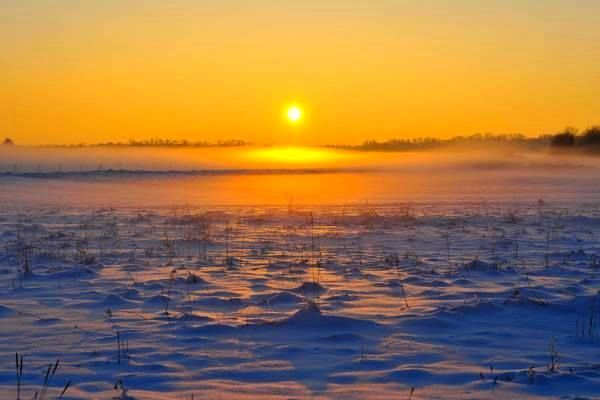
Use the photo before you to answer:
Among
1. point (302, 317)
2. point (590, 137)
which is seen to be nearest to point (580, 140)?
point (590, 137)

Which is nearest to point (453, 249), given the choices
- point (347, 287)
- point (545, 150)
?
point (347, 287)

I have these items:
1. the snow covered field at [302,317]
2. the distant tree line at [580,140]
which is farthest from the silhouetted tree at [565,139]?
the snow covered field at [302,317]

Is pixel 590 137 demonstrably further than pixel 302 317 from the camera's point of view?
Yes

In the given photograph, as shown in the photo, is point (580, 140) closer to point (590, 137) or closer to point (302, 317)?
point (590, 137)

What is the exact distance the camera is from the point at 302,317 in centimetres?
794

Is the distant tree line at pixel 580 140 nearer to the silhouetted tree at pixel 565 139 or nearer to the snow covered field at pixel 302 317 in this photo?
the silhouetted tree at pixel 565 139

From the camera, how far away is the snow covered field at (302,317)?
5941 mm

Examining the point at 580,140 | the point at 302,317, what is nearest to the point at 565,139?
the point at 580,140

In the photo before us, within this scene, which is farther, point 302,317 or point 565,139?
point 565,139

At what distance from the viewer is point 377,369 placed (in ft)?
20.5

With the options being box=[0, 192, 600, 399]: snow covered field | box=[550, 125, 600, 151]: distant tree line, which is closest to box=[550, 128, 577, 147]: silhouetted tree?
box=[550, 125, 600, 151]: distant tree line

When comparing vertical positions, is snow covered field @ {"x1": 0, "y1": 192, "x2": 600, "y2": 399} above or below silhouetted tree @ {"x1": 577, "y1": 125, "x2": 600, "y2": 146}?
below

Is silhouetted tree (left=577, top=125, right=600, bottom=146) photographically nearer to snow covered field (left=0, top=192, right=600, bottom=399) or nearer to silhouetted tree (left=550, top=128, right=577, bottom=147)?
silhouetted tree (left=550, top=128, right=577, bottom=147)

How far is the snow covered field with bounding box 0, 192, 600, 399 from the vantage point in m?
5.94
